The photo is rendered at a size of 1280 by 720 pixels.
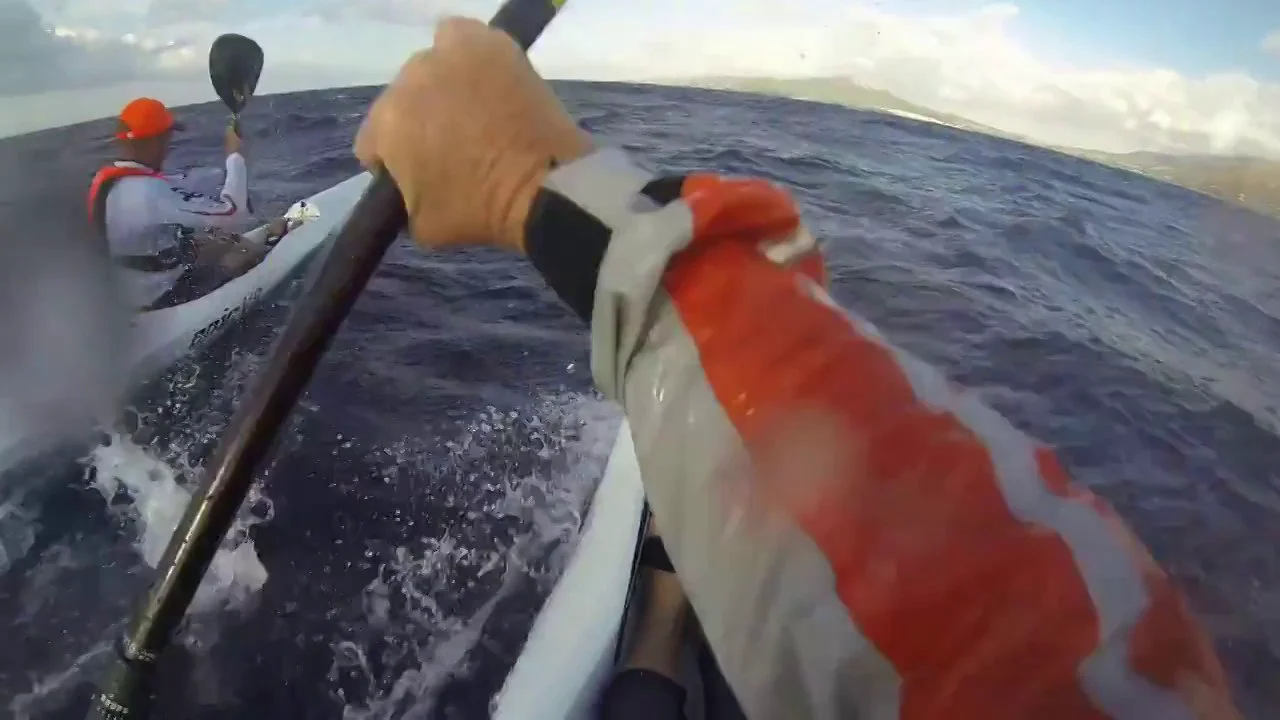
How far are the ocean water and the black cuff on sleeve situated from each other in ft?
0.40

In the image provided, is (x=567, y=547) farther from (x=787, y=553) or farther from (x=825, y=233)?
(x=825, y=233)

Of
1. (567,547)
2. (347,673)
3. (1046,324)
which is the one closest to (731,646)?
(347,673)

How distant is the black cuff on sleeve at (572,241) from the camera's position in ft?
1.54

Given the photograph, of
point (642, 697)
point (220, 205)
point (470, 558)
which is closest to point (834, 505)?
point (642, 697)

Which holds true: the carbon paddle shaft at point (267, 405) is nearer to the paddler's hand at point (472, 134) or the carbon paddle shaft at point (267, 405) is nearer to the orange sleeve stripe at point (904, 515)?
the paddler's hand at point (472, 134)

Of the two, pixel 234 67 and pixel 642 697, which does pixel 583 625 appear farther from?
pixel 234 67

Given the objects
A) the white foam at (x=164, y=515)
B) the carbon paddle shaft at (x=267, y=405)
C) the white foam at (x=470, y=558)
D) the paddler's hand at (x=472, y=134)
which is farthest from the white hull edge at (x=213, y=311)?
the paddler's hand at (x=472, y=134)

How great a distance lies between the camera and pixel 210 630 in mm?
1776

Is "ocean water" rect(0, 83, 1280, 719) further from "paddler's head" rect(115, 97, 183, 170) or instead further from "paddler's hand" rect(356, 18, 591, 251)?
"paddler's head" rect(115, 97, 183, 170)

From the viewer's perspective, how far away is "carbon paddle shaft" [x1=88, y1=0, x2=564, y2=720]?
73 cm

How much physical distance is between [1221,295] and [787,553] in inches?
194

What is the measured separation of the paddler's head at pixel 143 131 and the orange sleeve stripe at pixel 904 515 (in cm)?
306

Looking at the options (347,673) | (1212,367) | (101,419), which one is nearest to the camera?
(347,673)

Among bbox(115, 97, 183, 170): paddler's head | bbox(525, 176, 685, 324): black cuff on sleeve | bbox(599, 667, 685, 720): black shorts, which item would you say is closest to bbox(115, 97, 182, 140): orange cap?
bbox(115, 97, 183, 170): paddler's head
